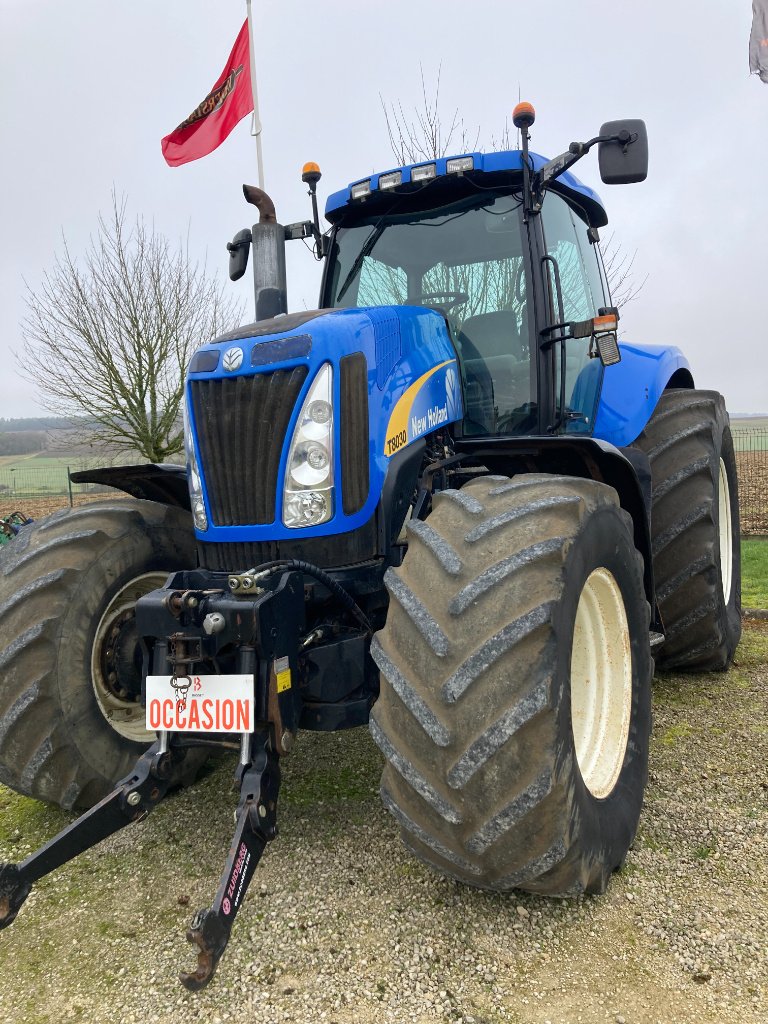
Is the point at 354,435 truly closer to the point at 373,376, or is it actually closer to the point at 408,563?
the point at 373,376

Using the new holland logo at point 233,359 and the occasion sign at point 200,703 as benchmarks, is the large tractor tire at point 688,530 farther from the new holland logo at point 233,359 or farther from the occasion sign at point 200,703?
the occasion sign at point 200,703

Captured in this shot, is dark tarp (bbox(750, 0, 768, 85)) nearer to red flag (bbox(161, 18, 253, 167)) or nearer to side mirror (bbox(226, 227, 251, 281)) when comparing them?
red flag (bbox(161, 18, 253, 167))

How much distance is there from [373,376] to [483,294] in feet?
3.28

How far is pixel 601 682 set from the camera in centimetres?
268

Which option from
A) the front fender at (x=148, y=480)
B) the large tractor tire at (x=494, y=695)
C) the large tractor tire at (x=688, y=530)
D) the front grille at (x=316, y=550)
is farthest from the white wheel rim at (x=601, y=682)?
the front fender at (x=148, y=480)

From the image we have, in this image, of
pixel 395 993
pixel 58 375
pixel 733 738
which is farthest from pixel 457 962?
pixel 58 375

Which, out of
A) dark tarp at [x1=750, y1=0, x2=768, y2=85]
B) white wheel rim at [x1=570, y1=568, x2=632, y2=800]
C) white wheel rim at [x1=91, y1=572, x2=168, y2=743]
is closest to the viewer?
white wheel rim at [x1=570, y1=568, x2=632, y2=800]

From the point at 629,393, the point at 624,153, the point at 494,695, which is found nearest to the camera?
the point at 494,695

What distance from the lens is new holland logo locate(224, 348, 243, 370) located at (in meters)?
2.71

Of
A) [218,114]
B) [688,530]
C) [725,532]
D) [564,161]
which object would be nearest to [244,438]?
[564,161]

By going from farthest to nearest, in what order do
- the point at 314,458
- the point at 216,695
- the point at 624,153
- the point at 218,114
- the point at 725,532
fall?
the point at 218,114 < the point at 725,532 < the point at 624,153 < the point at 314,458 < the point at 216,695

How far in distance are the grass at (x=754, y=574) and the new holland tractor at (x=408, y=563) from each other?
279cm

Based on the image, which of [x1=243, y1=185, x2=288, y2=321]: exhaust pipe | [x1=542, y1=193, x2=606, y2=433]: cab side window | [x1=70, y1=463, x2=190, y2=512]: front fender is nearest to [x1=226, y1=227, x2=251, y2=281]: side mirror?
[x1=243, y1=185, x2=288, y2=321]: exhaust pipe

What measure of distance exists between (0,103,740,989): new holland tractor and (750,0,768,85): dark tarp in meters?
8.16
